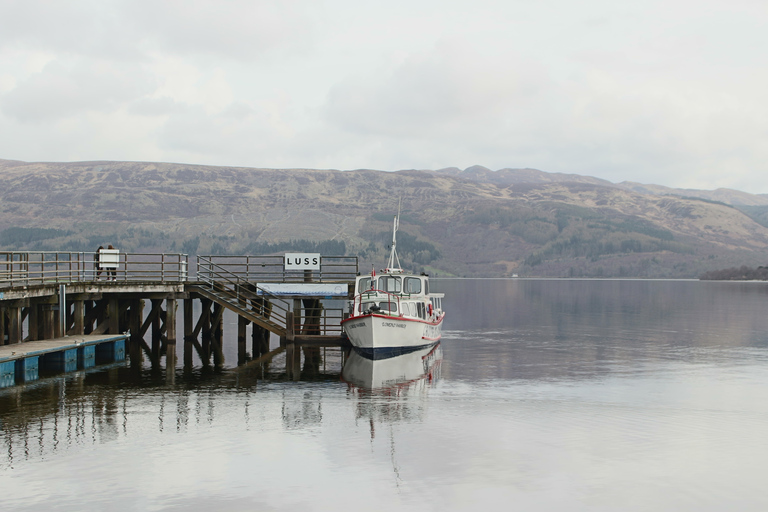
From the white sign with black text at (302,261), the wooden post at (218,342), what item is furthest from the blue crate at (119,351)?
the white sign with black text at (302,261)

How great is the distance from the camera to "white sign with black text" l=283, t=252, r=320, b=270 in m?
46.5

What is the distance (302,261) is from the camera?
46875 mm

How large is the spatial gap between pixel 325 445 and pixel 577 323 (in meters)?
57.0

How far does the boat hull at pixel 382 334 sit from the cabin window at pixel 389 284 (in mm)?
2496

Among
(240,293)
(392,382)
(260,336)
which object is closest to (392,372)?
(392,382)

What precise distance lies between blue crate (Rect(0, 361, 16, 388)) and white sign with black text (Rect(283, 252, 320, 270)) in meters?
18.4

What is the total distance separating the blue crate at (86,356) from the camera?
36.2 metres

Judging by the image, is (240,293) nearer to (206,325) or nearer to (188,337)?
(188,337)

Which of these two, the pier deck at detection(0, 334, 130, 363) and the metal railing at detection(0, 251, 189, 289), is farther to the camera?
the metal railing at detection(0, 251, 189, 289)

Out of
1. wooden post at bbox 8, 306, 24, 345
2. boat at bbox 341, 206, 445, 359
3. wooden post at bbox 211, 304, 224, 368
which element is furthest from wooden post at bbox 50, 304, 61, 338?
boat at bbox 341, 206, 445, 359

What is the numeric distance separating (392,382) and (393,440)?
11298mm

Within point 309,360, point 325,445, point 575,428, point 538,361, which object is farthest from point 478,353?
point 325,445

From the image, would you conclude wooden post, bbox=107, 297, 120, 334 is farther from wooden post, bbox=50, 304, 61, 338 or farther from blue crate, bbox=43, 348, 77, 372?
blue crate, bbox=43, 348, 77, 372

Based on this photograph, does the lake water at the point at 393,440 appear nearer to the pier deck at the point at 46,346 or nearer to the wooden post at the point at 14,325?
the pier deck at the point at 46,346
